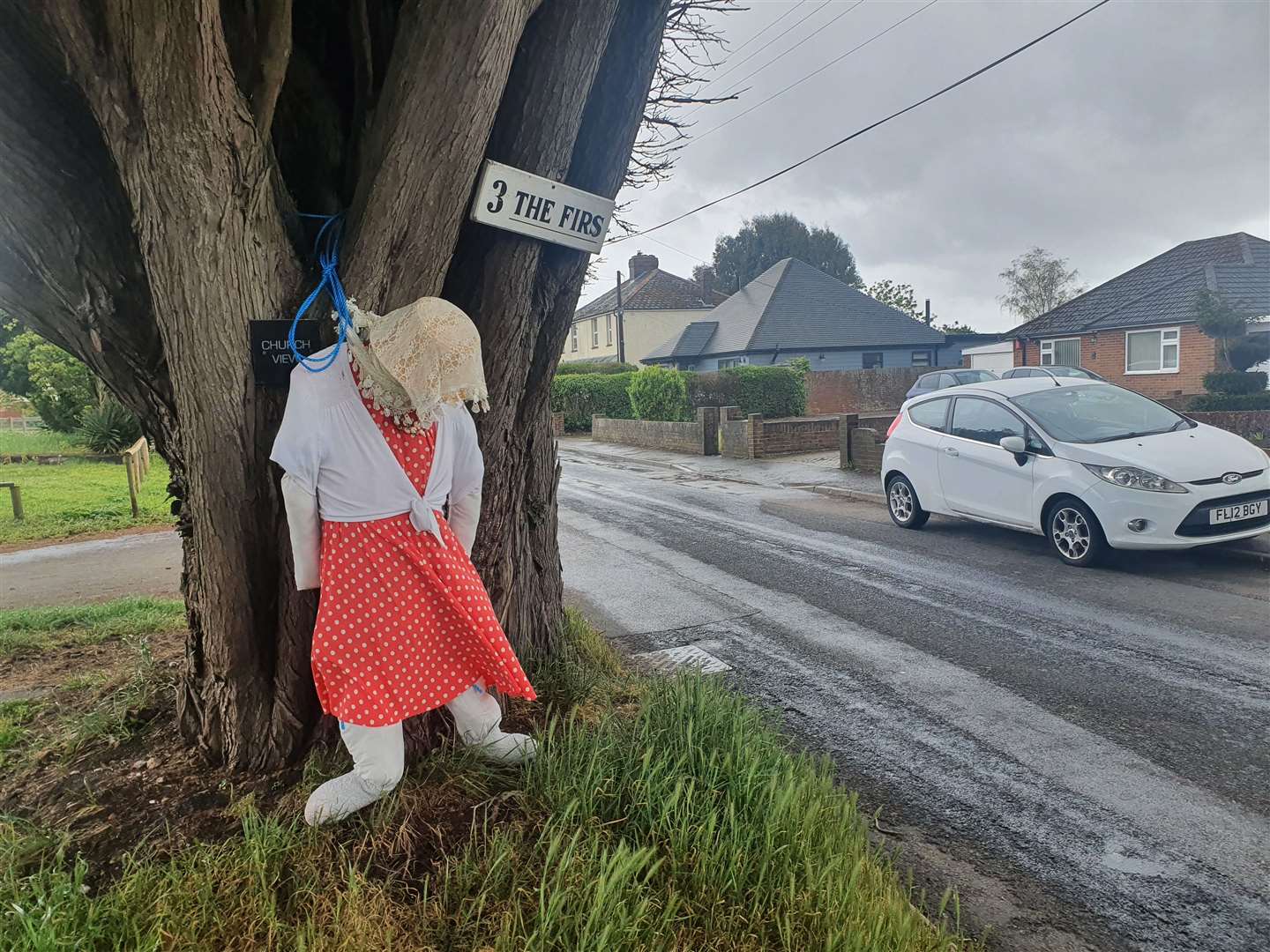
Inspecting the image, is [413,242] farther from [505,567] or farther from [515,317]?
[505,567]

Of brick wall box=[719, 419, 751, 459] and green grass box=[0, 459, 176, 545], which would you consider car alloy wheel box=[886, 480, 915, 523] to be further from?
green grass box=[0, 459, 176, 545]

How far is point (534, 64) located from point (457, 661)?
86.8 inches

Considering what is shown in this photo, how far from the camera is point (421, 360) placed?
2.42 m

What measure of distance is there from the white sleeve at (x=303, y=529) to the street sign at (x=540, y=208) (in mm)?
1157

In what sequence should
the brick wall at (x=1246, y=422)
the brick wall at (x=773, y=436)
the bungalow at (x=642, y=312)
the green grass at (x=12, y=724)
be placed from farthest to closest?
1. the bungalow at (x=642, y=312)
2. the brick wall at (x=773, y=436)
3. the brick wall at (x=1246, y=422)
4. the green grass at (x=12, y=724)

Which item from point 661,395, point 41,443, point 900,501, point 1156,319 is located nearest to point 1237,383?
point 1156,319

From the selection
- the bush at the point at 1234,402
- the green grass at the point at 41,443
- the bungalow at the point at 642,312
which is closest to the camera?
the bush at the point at 1234,402

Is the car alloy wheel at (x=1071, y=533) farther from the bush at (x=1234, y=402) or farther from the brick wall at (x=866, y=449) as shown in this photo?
the bush at (x=1234, y=402)

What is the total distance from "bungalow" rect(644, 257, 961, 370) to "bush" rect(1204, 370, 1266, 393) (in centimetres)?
1799

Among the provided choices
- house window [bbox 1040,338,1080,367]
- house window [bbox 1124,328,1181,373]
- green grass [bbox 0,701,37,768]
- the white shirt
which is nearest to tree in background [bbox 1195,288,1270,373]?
house window [bbox 1124,328,1181,373]

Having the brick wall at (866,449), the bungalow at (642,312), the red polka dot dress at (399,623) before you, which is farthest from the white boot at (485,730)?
the bungalow at (642,312)

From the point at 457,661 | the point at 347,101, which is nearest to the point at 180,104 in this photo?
the point at 347,101

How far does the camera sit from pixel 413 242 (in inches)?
112

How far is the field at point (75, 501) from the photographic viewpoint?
36.8 feet
